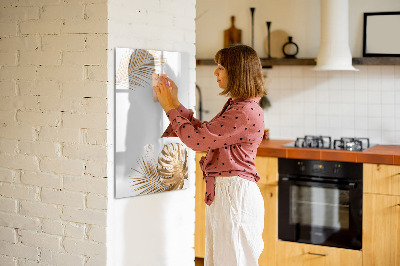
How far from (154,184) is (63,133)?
516 mm

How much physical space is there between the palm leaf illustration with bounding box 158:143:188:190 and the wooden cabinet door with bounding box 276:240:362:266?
1.43 meters

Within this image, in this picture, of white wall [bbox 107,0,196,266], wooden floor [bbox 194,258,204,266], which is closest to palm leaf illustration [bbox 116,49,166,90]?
white wall [bbox 107,0,196,266]

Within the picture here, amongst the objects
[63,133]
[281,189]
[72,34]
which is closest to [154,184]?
[63,133]

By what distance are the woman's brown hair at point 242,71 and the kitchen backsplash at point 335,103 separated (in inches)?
82.0

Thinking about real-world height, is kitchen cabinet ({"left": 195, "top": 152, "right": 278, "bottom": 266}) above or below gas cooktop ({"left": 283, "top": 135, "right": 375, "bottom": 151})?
below

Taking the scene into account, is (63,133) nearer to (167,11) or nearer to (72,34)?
(72,34)

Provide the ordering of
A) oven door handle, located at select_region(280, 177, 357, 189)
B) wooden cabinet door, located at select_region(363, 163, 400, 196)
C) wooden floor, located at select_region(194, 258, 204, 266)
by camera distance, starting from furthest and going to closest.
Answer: wooden floor, located at select_region(194, 258, 204, 266) → oven door handle, located at select_region(280, 177, 357, 189) → wooden cabinet door, located at select_region(363, 163, 400, 196)

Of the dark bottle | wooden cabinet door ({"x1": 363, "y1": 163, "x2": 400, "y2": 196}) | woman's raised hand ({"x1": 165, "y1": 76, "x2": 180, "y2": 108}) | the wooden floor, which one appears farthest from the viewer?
the dark bottle

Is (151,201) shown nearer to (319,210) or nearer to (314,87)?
(319,210)

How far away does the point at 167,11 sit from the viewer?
9.62 feet

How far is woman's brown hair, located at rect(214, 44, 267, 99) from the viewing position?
103 inches

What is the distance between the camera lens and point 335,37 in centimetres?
429

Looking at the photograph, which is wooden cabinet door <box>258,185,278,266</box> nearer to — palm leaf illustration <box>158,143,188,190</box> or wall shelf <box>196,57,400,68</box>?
wall shelf <box>196,57,400,68</box>

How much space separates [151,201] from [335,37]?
210cm
